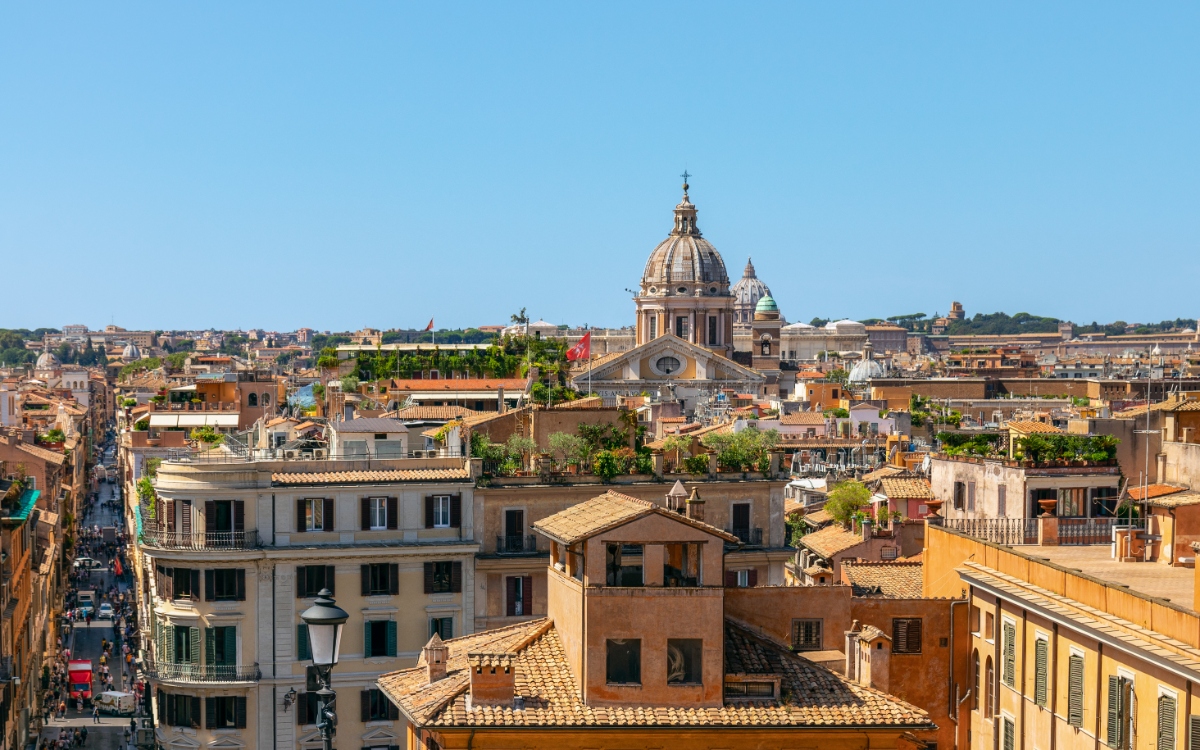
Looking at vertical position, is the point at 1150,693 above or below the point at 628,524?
below

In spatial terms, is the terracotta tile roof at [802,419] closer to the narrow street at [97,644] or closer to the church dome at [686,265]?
the narrow street at [97,644]

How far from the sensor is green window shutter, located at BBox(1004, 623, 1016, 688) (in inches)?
1040

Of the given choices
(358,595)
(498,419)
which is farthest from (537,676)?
(498,419)

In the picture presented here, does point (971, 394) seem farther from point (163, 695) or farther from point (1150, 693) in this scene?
point (1150, 693)

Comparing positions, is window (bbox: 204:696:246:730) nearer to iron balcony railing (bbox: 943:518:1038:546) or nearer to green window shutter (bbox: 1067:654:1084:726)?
iron balcony railing (bbox: 943:518:1038:546)

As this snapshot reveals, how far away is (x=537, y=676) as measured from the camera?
73.0 feet

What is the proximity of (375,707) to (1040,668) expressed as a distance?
48.3 ft

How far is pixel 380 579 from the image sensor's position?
3703 cm

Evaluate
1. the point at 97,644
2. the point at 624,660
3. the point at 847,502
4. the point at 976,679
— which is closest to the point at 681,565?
the point at 624,660

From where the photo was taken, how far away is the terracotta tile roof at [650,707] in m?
21.4

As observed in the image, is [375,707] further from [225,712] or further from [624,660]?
[624,660]

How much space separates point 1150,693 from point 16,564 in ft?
105

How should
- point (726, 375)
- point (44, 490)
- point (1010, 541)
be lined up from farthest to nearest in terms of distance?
point (726, 375)
point (44, 490)
point (1010, 541)

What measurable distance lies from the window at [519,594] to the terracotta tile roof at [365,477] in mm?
2134
